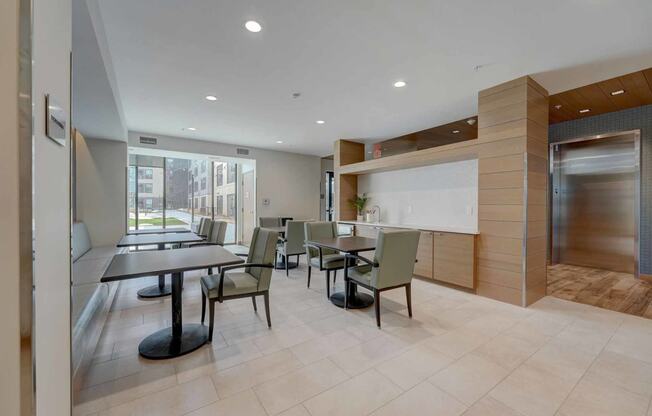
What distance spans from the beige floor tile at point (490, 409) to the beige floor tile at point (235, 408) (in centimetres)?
130

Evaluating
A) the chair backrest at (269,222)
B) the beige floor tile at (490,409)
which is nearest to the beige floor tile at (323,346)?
the beige floor tile at (490,409)

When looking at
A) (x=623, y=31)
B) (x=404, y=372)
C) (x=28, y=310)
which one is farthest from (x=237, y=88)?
(x=623, y=31)

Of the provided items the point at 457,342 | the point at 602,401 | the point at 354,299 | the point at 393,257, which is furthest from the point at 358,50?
the point at 602,401

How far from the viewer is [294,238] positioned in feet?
15.5

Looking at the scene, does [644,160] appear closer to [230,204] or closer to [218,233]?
[218,233]

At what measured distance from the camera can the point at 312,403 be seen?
1741mm

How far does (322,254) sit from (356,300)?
857mm

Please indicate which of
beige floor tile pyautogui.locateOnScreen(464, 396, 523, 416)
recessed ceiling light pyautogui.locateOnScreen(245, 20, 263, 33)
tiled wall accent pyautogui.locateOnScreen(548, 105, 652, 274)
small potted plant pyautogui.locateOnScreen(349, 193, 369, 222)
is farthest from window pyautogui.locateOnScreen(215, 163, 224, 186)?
tiled wall accent pyautogui.locateOnScreen(548, 105, 652, 274)

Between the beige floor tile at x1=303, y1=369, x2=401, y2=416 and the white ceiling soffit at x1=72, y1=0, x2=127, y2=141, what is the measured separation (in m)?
2.97

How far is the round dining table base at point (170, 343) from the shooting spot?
7.39 feet

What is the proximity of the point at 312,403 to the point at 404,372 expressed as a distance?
2.48 feet

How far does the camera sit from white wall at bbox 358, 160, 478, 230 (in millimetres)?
4484

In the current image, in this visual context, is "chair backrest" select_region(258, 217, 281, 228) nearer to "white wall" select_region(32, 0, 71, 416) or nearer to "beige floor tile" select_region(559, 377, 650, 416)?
"white wall" select_region(32, 0, 71, 416)

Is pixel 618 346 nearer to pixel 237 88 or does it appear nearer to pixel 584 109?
pixel 584 109
